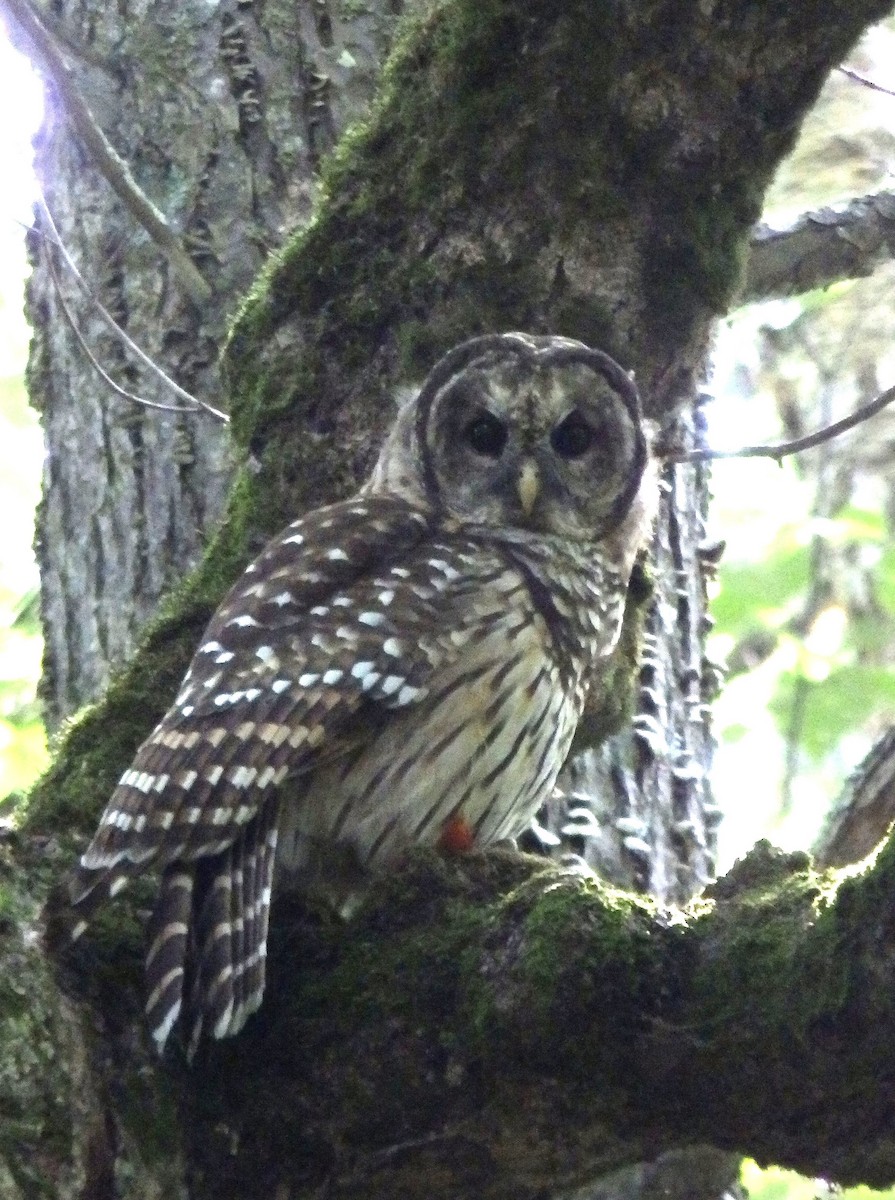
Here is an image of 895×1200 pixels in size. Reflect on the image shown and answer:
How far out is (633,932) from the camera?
2.32 meters

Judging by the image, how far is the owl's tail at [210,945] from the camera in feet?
8.07

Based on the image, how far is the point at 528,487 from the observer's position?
3.40 m

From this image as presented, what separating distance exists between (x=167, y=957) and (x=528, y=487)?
1.26 meters

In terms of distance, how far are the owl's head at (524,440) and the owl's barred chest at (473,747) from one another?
0.20 meters

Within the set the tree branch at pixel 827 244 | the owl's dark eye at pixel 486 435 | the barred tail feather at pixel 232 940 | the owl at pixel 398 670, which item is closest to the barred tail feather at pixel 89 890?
the owl at pixel 398 670

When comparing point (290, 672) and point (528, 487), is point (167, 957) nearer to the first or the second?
point (290, 672)

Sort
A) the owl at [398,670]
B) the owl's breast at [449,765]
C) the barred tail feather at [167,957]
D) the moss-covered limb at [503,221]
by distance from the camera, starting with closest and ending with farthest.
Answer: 1. the barred tail feather at [167,957]
2. the owl at [398,670]
3. the owl's breast at [449,765]
4. the moss-covered limb at [503,221]

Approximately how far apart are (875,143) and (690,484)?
2.16m

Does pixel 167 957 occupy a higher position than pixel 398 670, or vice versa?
pixel 398 670

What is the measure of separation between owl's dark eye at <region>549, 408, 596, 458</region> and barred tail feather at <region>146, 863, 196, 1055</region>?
1.29m

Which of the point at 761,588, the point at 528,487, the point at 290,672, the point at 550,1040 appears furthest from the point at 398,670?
the point at 761,588

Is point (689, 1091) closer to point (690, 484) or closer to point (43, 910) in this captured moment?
point (43, 910)

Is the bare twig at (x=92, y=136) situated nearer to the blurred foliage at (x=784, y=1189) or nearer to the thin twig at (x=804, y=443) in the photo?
the thin twig at (x=804, y=443)

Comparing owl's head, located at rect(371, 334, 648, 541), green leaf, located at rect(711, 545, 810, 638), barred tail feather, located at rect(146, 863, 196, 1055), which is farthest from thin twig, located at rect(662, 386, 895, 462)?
green leaf, located at rect(711, 545, 810, 638)
